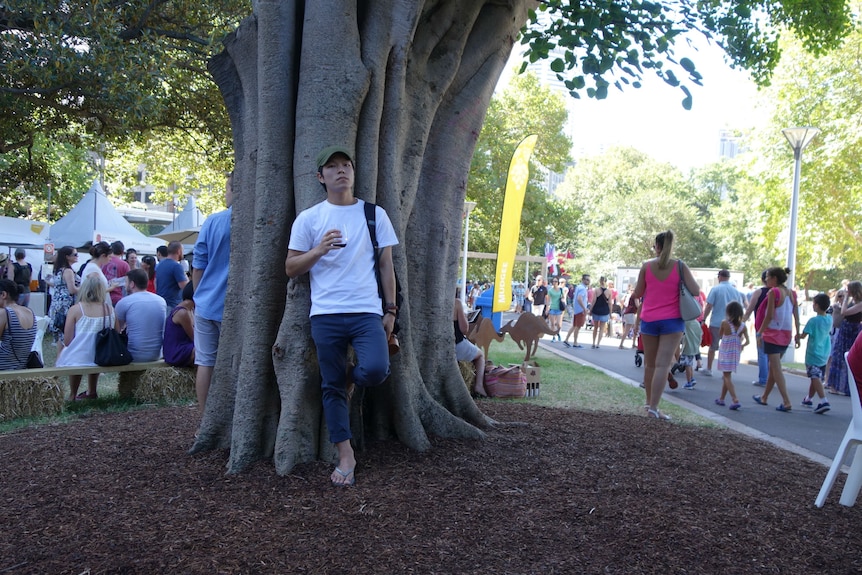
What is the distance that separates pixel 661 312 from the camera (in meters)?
7.53

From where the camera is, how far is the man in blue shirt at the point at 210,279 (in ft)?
17.8

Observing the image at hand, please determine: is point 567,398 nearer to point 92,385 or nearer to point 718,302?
point 92,385

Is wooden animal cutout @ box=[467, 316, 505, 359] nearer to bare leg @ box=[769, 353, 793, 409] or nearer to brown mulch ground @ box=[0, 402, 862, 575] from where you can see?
bare leg @ box=[769, 353, 793, 409]

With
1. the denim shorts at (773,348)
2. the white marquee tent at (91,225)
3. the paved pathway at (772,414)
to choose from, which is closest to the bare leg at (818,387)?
the paved pathway at (772,414)

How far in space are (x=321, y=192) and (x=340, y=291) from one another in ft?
2.18

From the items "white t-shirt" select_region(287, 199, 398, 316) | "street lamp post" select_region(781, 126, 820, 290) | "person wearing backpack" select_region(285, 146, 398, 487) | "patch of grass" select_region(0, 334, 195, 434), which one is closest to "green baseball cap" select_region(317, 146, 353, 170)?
"person wearing backpack" select_region(285, 146, 398, 487)

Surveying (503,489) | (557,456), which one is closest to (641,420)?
(557,456)

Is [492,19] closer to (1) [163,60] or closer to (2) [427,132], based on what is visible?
(2) [427,132]

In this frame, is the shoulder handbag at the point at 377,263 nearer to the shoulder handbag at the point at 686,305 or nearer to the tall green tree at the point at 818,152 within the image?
the shoulder handbag at the point at 686,305

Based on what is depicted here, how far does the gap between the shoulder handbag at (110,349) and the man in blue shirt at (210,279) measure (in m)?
2.90

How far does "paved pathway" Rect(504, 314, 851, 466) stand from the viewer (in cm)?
758

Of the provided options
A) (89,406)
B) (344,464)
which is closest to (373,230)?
(344,464)

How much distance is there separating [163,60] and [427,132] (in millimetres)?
7328

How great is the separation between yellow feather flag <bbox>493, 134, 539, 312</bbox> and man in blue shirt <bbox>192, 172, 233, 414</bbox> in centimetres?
775
